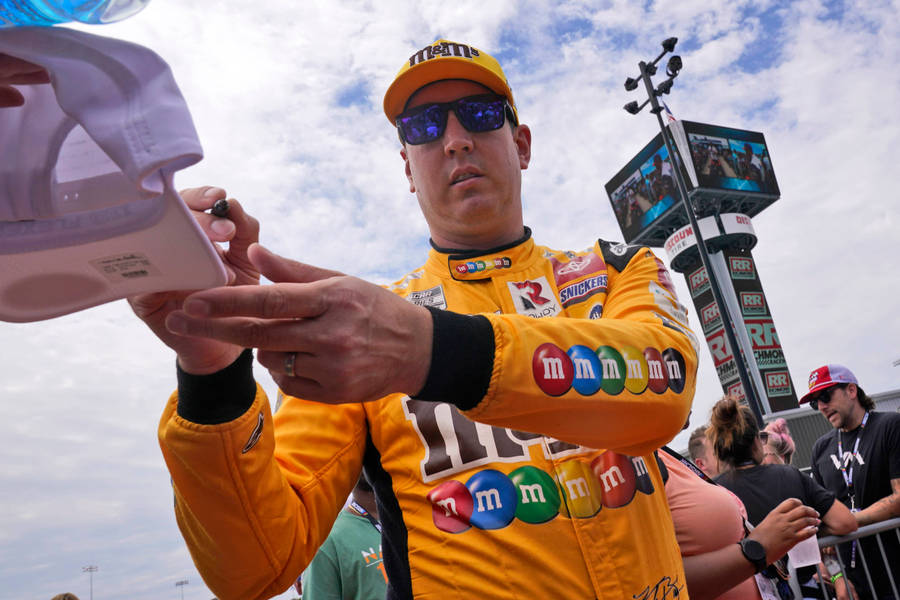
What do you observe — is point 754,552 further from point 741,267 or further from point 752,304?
point 741,267

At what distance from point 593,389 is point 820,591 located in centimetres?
412

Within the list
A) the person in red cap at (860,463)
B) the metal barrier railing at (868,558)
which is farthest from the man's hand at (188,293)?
the person in red cap at (860,463)

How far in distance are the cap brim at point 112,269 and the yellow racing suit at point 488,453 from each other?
0.29 m

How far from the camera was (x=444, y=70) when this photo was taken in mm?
2197

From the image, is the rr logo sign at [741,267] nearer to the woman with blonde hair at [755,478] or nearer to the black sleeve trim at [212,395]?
the woman with blonde hair at [755,478]

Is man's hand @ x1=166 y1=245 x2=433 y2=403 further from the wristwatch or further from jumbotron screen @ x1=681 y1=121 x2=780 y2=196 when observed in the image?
jumbotron screen @ x1=681 y1=121 x2=780 y2=196

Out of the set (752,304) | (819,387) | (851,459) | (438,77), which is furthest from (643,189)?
(438,77)

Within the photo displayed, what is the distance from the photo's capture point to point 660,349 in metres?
1.49

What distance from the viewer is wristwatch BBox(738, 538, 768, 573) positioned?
2506 millimetres

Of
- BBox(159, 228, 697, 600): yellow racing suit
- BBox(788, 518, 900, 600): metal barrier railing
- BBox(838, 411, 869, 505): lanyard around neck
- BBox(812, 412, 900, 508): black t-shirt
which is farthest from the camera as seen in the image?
BBox(838, 411, 869, 505): lanyard around neck

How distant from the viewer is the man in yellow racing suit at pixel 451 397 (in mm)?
1059

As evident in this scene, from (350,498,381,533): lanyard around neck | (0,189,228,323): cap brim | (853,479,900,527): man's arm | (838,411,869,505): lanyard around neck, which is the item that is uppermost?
(0,189,228,323): cap brim

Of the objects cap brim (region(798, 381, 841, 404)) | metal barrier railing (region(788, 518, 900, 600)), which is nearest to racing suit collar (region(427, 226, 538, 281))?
metal barrier railing (region(788, 518, 900, 600))

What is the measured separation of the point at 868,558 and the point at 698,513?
9.92 feet
